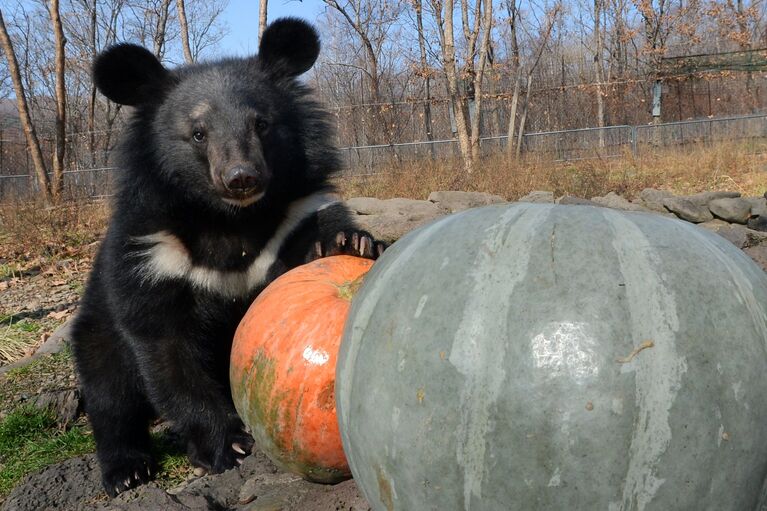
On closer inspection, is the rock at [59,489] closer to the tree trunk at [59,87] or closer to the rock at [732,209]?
the rock at [732,209]

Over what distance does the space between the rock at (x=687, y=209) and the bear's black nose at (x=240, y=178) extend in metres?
7.07

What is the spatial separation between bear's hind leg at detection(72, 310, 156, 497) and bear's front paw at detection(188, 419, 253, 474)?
410 millimetres

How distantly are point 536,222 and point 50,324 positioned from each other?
5.73m

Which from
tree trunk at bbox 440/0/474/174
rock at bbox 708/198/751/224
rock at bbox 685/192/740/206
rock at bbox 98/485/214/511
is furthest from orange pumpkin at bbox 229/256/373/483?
tree trunk at bbox 440/0/474/174

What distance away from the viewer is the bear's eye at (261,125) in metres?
3.18

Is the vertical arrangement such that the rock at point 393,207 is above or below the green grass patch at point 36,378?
above

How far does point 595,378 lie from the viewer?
1.48 metres

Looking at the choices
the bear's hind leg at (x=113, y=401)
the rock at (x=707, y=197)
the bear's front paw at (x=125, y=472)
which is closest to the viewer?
the bear's front paw at (x=125, y=472)

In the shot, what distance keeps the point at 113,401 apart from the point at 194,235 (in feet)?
3.02

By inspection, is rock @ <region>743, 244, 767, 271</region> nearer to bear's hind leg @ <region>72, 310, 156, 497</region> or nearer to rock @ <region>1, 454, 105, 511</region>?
bear's hind leg @ <region>72, 310, 156, 497</region>

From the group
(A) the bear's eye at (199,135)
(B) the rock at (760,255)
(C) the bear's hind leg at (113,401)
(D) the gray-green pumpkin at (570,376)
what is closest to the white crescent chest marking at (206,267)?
(A) the bear's eye at (199,135)

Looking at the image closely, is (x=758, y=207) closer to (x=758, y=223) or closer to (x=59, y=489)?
(x=758, y=223)

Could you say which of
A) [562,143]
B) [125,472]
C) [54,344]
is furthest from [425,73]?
[125,472]

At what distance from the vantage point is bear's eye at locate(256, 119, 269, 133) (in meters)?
3.18
